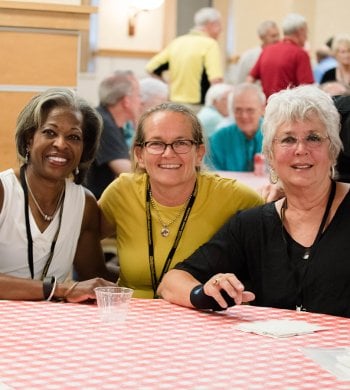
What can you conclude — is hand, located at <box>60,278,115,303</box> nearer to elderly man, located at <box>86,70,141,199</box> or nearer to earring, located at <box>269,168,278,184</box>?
earring, located at <box>269,168,278,184</box>

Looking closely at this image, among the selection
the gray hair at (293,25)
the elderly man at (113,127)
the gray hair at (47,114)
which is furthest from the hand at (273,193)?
the gray hair at (293,25)

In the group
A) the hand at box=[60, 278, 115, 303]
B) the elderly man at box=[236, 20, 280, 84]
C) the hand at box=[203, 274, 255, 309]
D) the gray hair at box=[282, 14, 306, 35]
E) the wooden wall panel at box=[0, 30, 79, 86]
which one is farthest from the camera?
the elderly man at box=[236, 20, 280, 84]

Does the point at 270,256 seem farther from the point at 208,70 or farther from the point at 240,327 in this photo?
the point at 208,70

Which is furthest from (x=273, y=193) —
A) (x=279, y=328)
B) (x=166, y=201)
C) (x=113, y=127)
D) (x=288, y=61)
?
(x=288, y=61)

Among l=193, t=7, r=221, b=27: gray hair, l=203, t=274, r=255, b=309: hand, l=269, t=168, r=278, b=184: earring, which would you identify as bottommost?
l=203, t=274, r=255, b=309: hand

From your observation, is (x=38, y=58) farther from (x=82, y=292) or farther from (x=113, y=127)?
(x=82, y=292)

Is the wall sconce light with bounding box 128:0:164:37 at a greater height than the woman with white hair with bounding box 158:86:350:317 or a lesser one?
greater

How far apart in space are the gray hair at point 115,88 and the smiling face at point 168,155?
2799mm

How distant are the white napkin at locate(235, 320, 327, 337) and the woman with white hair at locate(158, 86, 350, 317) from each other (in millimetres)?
365

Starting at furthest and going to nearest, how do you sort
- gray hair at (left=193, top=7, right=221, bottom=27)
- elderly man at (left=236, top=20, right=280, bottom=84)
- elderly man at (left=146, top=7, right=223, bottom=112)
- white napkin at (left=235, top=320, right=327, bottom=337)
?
elderly man at (left=236, top=20, right=280, bottom=84) → gray hair at (left=193, top=7, right=221, bottom=27) → elderly man at (left=146, top=7, right=223, bottom=112) → white napkin at (left=235, top=320, right=327, bottom=337)

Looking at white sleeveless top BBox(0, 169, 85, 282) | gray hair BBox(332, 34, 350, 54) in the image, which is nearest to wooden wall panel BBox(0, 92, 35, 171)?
white sleeveless top BBox(0, 169, 85, 282)

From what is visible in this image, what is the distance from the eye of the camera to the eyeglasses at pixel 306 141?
10.3ft

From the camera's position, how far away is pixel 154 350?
7.62ft

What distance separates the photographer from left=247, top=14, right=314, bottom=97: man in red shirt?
936 cm
